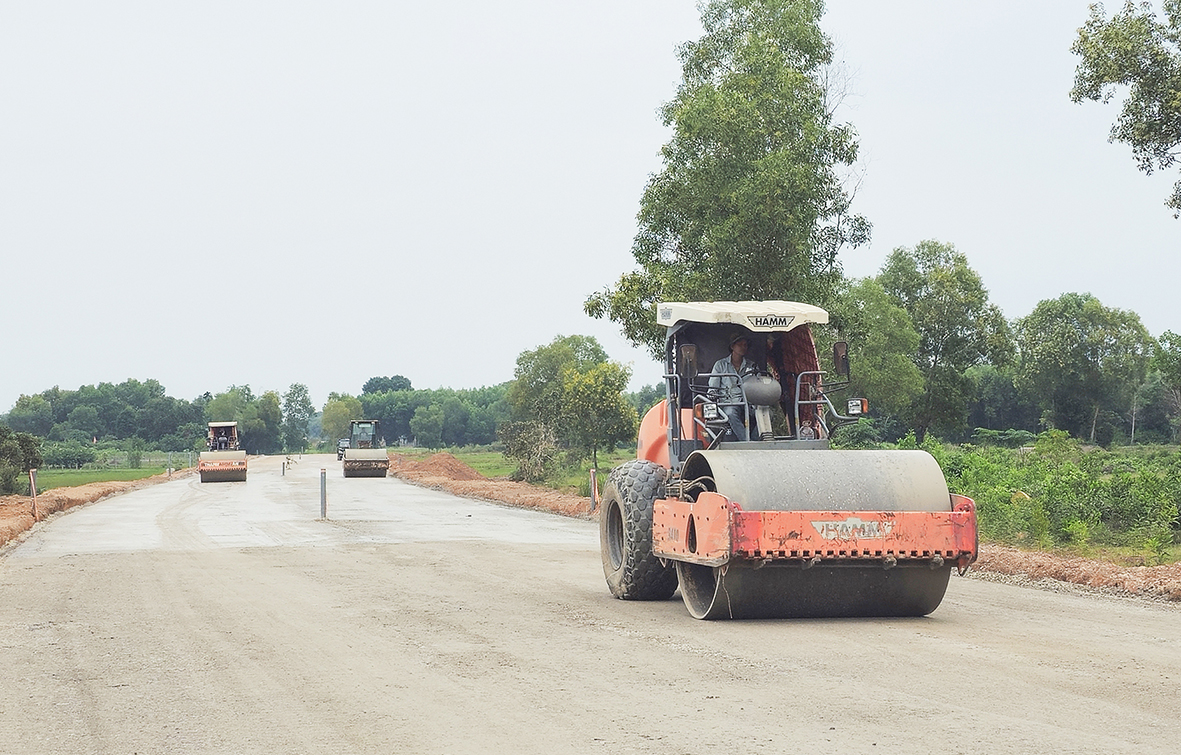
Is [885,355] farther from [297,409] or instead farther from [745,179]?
[297,409]

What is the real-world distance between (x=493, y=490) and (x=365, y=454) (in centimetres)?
1650

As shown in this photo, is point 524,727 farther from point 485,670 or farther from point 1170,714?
point 1170,714

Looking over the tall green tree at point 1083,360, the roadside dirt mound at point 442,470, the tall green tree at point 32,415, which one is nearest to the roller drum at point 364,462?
the roadside dirt mound at point 442,470

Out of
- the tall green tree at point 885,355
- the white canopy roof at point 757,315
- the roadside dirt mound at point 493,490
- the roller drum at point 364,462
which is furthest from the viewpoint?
the tall green tree at point 885,355

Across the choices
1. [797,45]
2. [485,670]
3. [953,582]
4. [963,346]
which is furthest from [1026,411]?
[485,670]

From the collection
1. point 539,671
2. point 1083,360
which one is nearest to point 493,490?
point 539,671

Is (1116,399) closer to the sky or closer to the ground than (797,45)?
closer to the ground

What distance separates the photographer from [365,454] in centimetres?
5706

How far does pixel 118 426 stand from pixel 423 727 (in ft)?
526

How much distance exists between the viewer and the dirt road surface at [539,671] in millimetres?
6480

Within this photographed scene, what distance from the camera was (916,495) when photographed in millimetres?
10164

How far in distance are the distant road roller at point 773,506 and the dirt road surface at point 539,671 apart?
32 centimetres

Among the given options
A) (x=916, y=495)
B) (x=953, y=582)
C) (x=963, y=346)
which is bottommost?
(x=953, y=582)

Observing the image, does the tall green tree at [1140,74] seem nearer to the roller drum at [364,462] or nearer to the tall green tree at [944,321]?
the roller drum at [364,462]
